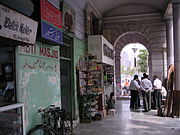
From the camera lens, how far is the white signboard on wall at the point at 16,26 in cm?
259

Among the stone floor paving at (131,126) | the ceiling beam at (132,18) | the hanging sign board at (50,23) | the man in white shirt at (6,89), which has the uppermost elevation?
the ceiling beam at (132,18)

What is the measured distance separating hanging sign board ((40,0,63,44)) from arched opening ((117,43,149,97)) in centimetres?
933

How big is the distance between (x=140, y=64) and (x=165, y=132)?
19.0 meters

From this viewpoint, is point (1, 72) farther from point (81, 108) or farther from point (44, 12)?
point (81, 108)

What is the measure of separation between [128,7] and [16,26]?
9763 mm

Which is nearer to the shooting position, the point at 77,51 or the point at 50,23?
the point at 50,23

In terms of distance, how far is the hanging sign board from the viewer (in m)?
4.11

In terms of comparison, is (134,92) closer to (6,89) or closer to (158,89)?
(158,89)

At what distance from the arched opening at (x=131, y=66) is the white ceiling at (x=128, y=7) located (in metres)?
3.62

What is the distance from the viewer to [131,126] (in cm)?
630

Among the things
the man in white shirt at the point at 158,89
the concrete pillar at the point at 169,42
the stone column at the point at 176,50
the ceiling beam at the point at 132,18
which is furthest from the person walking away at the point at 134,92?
the ceiling beam at the point at 132,18

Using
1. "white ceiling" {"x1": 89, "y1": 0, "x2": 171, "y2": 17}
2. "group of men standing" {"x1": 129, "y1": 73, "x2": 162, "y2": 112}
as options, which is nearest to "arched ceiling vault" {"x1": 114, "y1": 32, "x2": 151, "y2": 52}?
"white ceiling" {"x1": 89, "y1": 0, "x2": 171, "y2": 17}

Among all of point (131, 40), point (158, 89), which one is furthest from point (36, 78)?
point (131, 40)

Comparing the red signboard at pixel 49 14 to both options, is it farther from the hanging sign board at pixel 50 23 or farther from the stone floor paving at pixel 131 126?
the stone floor paving at pixel 131 126
